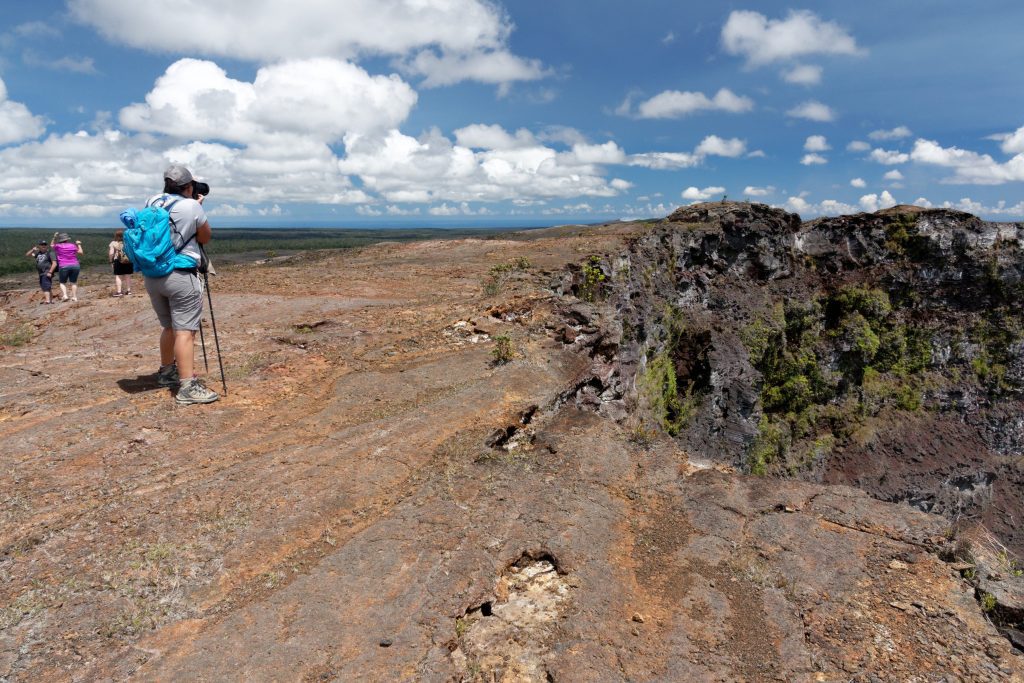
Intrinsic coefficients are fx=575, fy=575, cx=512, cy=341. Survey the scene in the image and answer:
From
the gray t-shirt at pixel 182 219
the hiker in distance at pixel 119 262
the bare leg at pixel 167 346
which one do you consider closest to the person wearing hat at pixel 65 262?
the hiker in distance at pixel 119 262

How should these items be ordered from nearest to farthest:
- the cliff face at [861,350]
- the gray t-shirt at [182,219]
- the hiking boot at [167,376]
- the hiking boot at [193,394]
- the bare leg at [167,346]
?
1. the gray t-shirt at [182,219]
2. the hiking boot at [193,394]
3. the bare leg at [167,346]
4. the hiking boot at [167,376]
5. the cliff face at [861,350]

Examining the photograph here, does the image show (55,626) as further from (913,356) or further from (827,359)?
(913,356)

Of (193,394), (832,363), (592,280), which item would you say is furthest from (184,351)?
(832,363)

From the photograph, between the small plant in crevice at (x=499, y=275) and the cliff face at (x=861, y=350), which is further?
the cliff face at (x=861, y=350)

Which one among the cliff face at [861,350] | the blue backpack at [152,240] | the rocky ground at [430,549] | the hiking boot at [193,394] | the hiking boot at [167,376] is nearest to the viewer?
the rocky ground at [430,549]

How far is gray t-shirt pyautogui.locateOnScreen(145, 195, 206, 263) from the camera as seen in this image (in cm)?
667

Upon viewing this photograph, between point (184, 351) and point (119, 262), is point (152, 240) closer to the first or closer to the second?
point (184, 351)

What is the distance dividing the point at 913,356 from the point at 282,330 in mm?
29314

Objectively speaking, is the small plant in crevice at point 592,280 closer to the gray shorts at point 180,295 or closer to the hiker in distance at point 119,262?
the gray shorts at point 180,295

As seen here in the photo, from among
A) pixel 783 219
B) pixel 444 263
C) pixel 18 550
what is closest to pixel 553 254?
pixel 444 263

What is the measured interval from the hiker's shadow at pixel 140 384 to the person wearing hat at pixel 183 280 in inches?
33.4

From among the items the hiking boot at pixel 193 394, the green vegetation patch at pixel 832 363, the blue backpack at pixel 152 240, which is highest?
the blue backpack at pixel 152 240

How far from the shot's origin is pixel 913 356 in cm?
2798

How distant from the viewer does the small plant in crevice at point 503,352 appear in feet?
29.9
